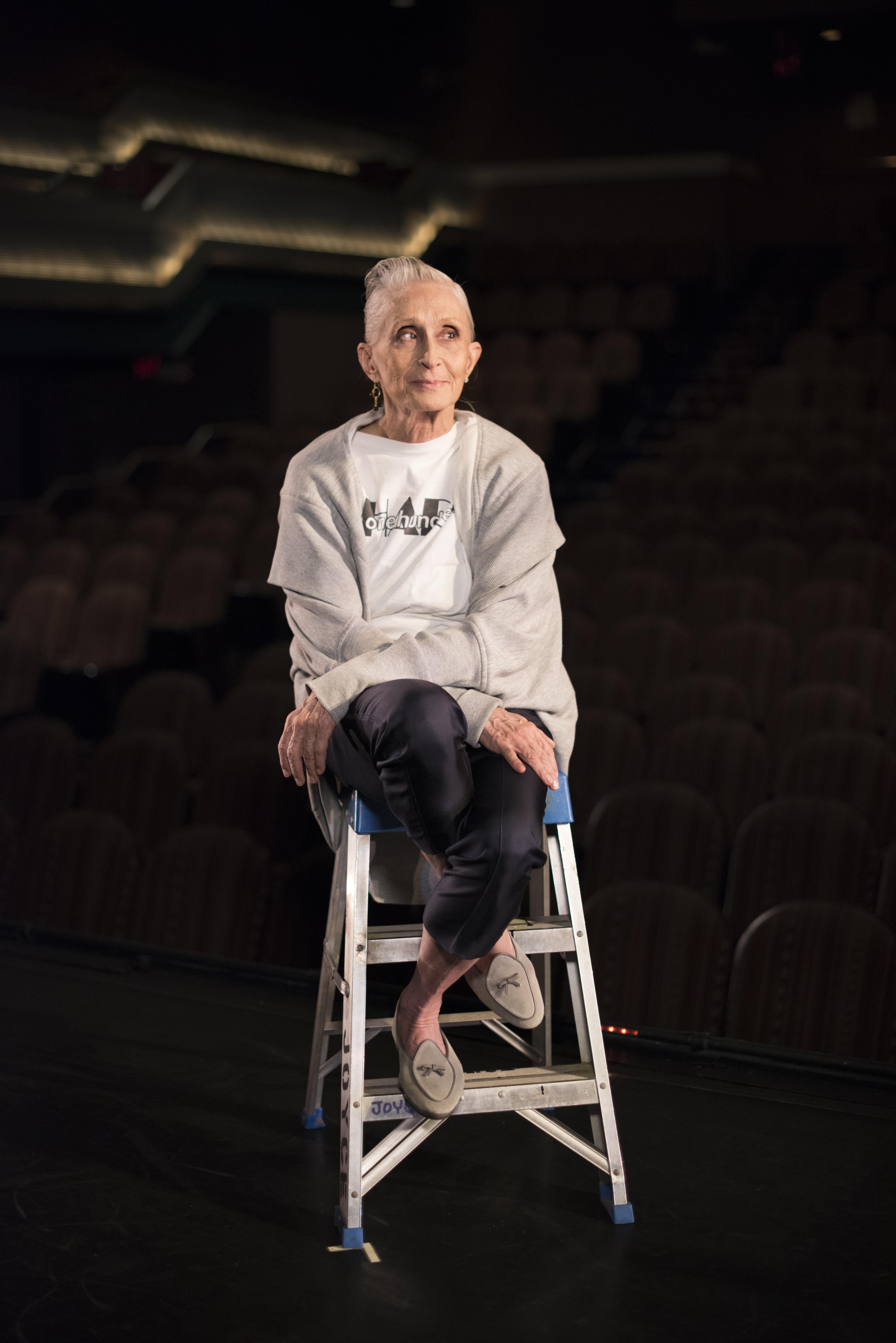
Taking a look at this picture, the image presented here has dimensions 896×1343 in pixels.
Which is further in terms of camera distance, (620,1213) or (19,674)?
(19,674)

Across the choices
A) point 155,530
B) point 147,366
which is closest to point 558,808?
point 155,530

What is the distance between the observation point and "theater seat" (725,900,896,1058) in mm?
1729

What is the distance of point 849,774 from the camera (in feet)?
7.68

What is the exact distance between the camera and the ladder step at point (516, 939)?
119 cm

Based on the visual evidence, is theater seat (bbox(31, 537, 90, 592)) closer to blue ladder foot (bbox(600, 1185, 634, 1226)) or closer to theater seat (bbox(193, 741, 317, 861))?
theater seat (bbox(193, 741, 317, 861))

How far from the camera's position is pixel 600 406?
5.46 m

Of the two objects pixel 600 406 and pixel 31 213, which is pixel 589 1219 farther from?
pixel 31 213

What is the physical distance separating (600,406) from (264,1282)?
4.74 m

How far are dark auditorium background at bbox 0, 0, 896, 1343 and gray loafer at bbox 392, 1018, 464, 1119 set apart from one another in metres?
0.12

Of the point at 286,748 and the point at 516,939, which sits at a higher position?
the point at 286,748

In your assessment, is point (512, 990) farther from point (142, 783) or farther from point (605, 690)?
point (605, 690)

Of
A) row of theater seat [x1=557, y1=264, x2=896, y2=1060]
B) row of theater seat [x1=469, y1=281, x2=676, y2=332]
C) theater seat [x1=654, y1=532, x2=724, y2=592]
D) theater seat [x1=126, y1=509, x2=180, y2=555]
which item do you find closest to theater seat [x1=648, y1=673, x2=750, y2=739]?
row of theater seat [x1=557, y1=264, x2=896, y2=1060]

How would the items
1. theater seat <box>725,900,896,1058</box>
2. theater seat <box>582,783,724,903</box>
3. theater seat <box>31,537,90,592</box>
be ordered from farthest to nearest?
theater seat <box>31,537,90,592</box>, theater seat <box>582,783,724,903</box>, theater seat <box>725,900,896,1058</box>

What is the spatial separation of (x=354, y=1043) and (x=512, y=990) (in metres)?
0.16
